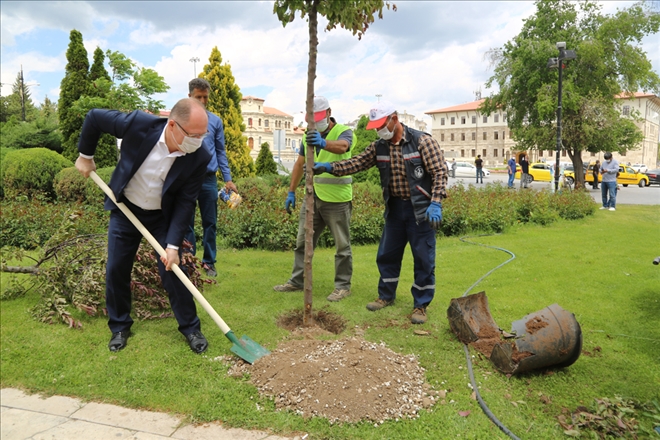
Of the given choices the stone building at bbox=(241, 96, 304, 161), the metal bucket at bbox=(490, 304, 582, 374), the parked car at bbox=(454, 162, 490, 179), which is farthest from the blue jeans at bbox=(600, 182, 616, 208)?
the stone building at bbox=(241, 96, 304, 161)

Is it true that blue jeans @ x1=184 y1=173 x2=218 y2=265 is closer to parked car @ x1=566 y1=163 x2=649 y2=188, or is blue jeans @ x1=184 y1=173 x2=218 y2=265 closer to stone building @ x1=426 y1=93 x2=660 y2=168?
parked car @ x1=566 y1=163 x2=649 y2=188

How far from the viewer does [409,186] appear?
166 inches

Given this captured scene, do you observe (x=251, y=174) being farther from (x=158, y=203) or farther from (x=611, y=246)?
(x=158, y=203)

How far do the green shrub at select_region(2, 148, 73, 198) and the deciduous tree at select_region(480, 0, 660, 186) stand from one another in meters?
20.8

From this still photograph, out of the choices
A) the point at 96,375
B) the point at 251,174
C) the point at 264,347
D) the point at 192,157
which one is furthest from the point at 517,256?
the point at 251,174

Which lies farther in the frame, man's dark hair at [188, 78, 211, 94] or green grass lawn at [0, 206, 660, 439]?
man's dark hair at [188, 78, 211, 94]

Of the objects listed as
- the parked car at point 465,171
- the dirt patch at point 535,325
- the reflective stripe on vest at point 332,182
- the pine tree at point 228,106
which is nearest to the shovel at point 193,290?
the reflective stripe on vest at point 332,182

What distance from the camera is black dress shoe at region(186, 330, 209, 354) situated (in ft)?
11.9

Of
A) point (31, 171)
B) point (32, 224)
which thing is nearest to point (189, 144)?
point (32, 224)

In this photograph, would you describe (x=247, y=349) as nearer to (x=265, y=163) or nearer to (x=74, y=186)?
(x=74, y=186)

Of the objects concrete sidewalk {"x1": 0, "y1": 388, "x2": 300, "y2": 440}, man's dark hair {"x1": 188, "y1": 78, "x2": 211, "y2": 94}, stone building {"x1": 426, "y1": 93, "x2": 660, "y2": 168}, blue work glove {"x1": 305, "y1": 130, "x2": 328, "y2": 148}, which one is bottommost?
concrete sidewalk {"x1": 0, "y1": 388, "x2": 300, "y2": 440}

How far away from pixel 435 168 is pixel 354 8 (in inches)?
58.7

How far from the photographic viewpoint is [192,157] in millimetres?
3418

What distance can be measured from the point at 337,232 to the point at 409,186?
3.22 ft
